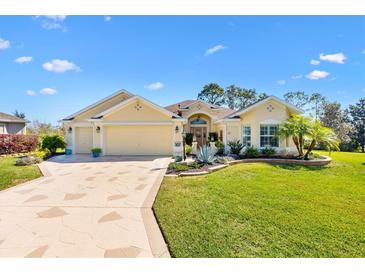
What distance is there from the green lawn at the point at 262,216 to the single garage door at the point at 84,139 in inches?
525

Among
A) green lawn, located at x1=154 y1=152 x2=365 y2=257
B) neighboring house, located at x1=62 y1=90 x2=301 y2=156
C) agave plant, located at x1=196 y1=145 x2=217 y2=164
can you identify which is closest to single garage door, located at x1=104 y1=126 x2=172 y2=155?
neighboring house, located at x1=62 y1=90 x2=301 y2=156

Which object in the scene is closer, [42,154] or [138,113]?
[42,154]

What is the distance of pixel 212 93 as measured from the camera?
4659cm

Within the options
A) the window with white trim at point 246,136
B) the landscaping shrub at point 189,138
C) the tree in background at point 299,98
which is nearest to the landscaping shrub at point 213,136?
the landscaping shrub at point 189,138

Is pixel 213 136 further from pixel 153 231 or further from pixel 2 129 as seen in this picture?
pixel 2 129

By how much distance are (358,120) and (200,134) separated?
25.4 m

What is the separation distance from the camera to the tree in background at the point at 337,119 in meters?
32.9

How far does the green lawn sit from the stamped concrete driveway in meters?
0.54

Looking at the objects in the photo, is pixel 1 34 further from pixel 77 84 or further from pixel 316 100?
pixel 316 100

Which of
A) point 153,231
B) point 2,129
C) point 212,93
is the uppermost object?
point 212,93

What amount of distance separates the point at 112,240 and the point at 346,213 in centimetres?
600

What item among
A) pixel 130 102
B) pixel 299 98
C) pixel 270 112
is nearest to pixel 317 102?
pixel 299 98

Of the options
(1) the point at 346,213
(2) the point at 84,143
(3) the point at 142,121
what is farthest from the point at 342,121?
(2) the point at 84,143
